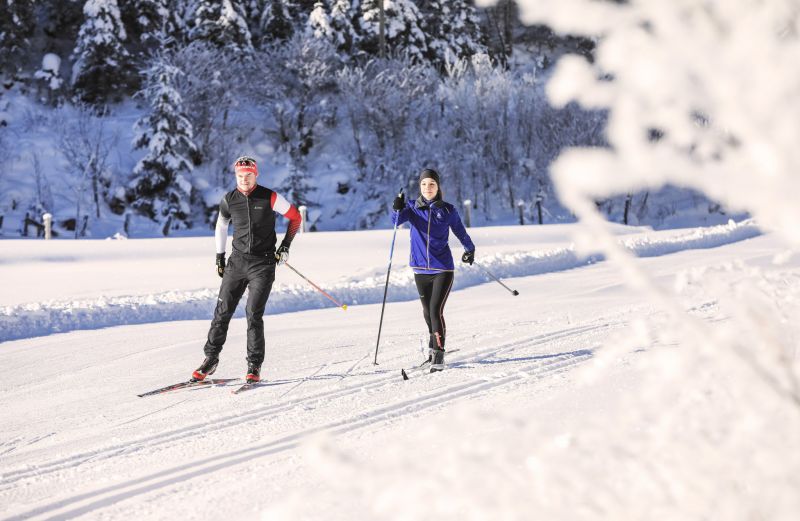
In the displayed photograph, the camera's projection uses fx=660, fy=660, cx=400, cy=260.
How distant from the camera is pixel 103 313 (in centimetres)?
959

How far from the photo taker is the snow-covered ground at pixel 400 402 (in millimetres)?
1182

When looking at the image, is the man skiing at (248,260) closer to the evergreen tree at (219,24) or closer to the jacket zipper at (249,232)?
the jacket zipper at (249,232)

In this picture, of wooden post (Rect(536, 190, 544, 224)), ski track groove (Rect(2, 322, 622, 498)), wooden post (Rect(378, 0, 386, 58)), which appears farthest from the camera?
wooden post (Rect(378, 0, 386, 58))

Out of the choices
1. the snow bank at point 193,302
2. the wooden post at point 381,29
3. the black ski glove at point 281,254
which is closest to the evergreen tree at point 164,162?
the wooden post at point 381,29

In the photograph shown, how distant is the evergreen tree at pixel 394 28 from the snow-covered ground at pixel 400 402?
32133mm

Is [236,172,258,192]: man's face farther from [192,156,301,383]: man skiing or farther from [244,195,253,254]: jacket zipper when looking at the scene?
[244,195,253,254]: jacket zipper

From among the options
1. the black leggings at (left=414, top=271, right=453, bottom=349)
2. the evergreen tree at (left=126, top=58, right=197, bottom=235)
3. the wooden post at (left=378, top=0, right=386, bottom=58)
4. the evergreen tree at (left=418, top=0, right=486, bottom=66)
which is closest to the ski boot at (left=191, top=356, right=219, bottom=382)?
the black leggings at (left=414, top=271, right=453, bottom=349)

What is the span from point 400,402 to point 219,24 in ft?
128

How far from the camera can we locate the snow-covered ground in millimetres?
1182

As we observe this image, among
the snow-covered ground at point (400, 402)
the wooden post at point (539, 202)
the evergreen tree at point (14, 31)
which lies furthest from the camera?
the wooden post at point (539, 202)

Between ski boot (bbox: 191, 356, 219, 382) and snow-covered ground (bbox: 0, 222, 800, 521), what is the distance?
0.26 meters

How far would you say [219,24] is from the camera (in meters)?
39.3

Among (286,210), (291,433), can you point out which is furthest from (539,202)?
(291,433)

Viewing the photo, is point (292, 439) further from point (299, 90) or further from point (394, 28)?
point (394, 28)
